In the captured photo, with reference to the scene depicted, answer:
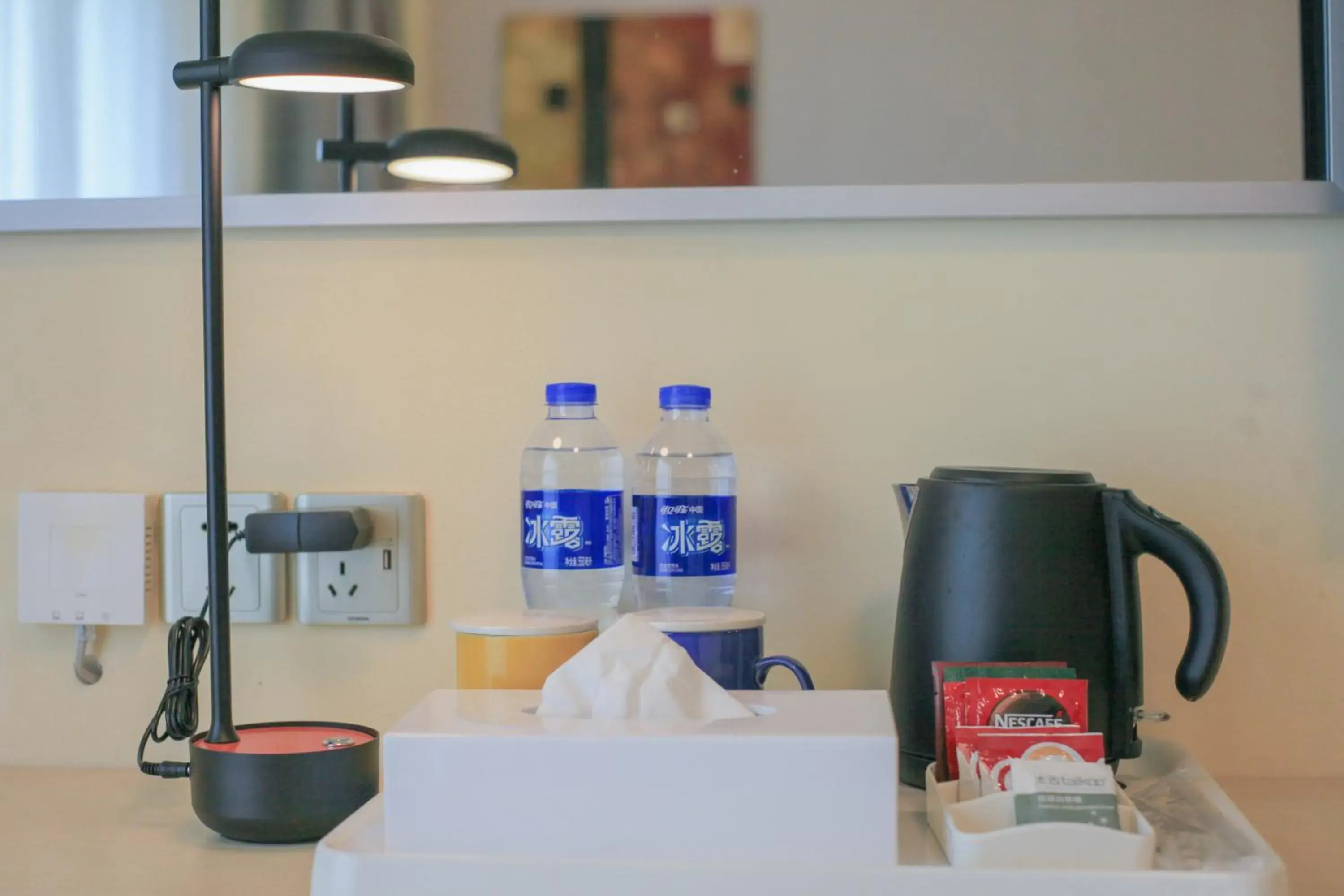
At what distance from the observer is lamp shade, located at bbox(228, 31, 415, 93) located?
31.6 inches

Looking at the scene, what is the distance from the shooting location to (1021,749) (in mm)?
751

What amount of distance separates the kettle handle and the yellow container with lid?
363mm

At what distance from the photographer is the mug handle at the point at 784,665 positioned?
0.84 meters

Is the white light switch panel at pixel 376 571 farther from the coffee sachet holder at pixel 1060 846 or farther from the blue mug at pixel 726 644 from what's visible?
the coffee sachet holder at pixel 1060 846

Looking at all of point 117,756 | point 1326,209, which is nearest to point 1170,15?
point 1326,209

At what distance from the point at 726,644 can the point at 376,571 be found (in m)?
0.36

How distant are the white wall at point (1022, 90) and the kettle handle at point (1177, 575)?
0.33 metres

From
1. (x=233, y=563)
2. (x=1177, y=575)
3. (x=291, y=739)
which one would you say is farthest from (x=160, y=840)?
(x=1177, y=575)

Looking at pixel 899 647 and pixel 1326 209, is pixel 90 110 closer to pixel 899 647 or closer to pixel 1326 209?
pixel 899 647

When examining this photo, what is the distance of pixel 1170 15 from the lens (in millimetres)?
1025

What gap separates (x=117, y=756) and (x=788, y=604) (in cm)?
59

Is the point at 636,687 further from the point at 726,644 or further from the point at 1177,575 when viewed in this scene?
the point at 1177,575

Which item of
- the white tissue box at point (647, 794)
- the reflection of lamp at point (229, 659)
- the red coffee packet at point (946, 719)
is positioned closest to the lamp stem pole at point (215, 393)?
the reflection of lamp at point (229, 659)

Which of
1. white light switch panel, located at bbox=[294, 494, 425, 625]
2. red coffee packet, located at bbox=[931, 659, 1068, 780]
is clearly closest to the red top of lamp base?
white light switch panel, located at bbox=[294, 494, 425, 625]
